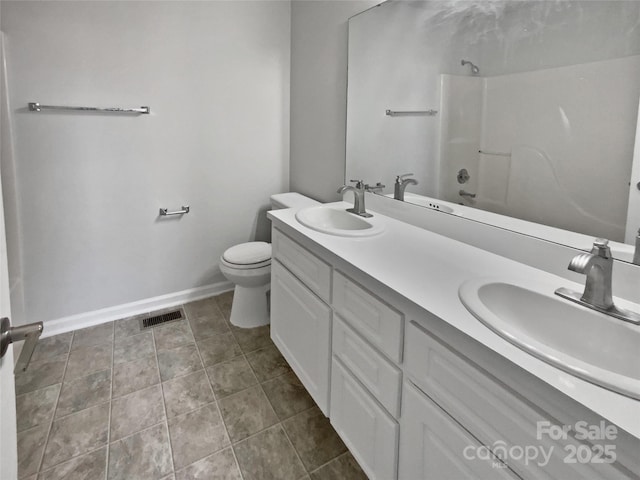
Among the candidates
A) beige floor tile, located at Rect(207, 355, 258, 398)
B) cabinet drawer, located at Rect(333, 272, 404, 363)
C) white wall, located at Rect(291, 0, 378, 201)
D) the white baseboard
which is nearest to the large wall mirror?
white wall, located at Rect(291, 0, 378, 201)

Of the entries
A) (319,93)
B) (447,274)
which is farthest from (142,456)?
(319,93)

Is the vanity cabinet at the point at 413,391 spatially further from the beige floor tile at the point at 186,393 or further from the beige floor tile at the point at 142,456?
the beige floor tile at the point at 142,456

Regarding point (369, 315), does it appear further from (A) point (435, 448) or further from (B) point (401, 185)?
(B) point (401, 185)

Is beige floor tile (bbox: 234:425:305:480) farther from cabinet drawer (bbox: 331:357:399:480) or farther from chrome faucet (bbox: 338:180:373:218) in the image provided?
chrome faucet (bbox: 338:180:373:218)

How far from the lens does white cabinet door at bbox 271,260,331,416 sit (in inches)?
56.7

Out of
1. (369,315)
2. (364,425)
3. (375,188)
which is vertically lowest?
(364,425)

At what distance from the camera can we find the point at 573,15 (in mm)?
1072

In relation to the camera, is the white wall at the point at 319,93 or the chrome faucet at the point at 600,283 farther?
the white wall at the point at 319,93

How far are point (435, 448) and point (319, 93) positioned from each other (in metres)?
2.13

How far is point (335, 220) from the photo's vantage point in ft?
6.34

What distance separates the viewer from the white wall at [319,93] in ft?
7.20

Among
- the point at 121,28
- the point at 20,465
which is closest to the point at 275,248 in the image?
the point at 20,465

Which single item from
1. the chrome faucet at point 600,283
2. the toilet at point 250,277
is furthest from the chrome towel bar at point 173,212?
the chrome faucet at point 600,283

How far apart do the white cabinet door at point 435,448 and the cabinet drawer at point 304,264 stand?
50 cm
